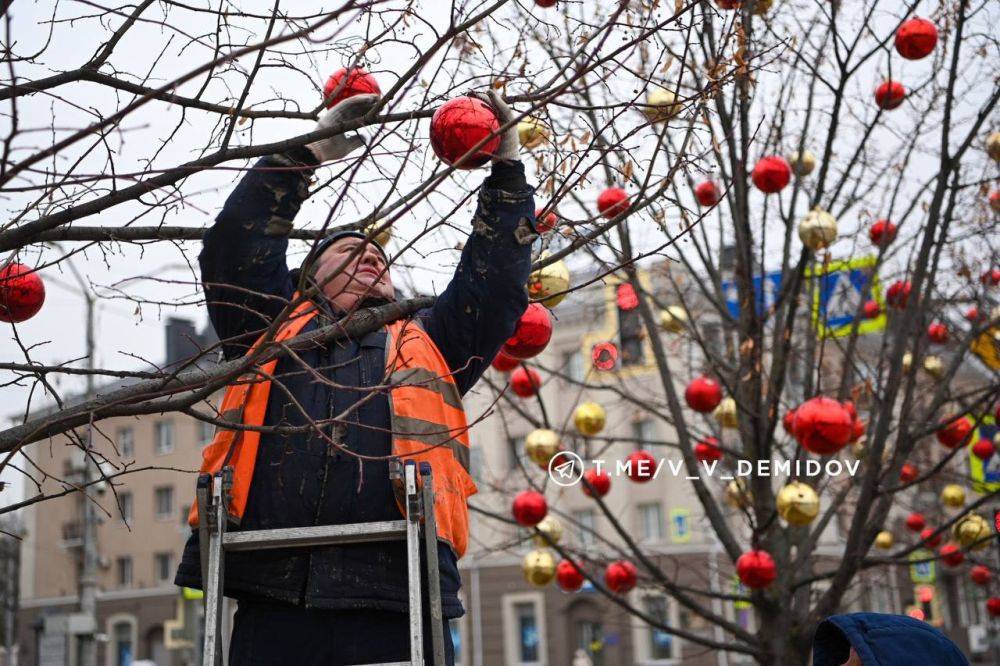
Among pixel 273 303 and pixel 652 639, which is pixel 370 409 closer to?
pixel 273 303

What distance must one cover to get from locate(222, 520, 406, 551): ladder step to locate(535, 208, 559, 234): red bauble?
942mm

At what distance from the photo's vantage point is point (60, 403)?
294cm

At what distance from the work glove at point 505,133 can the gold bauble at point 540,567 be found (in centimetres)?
491

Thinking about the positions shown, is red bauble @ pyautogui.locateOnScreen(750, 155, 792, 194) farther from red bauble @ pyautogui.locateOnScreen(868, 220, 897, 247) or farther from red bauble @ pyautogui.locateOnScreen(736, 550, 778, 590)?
red bauble @ pyautogui.locateOnScreen(736, 550, 778, 590)

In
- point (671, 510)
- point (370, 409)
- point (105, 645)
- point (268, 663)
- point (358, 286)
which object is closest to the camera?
point (268, 663)

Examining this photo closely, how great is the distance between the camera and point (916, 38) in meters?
6.05

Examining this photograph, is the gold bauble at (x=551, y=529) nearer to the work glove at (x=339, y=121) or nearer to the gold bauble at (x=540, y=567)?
the gold bauble at (x=540, y=567)

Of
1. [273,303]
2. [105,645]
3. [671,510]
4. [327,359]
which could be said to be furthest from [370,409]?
[105,645]

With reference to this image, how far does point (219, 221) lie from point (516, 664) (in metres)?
30.5

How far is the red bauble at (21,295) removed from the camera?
3402mm

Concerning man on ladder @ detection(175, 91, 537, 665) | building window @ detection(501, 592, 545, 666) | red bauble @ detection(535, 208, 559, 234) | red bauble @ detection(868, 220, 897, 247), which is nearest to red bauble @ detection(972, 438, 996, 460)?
red bauble @ detection(868, 220, 897, 247)

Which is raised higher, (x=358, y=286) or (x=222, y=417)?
(x=358, y=286)

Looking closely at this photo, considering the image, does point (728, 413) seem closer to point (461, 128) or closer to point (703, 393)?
point (703, 393)

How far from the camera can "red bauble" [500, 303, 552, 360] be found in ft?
12.7
